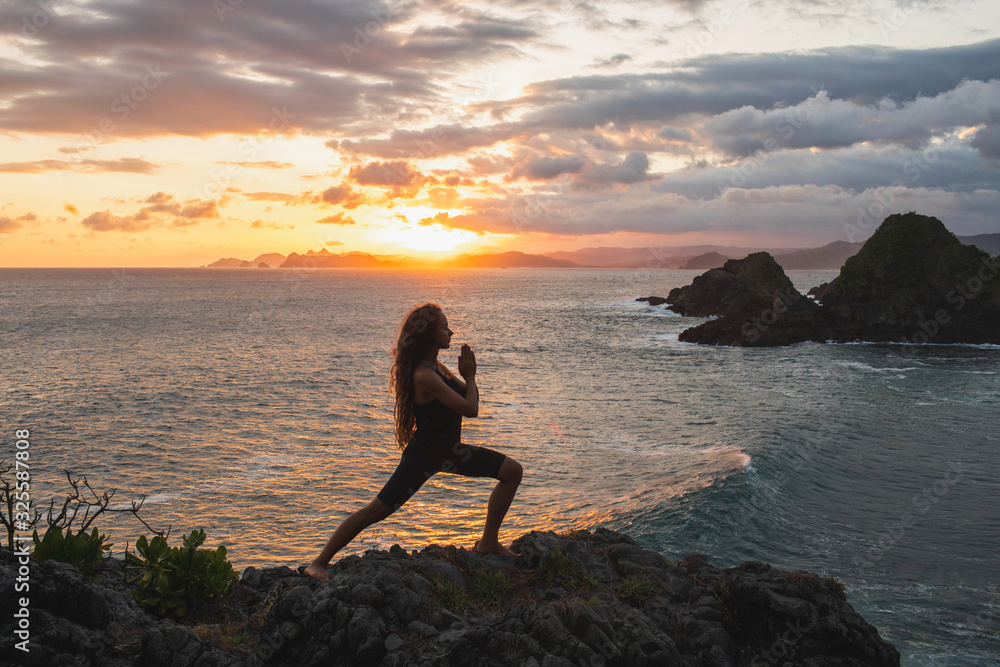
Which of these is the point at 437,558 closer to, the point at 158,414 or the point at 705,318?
the point at 158,414

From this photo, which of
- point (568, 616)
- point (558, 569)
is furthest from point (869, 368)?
point (568, 616)

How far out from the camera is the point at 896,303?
190ft

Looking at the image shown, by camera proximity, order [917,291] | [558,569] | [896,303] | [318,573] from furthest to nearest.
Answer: [896,303] < [917,291] < [558,569] < [318,573]

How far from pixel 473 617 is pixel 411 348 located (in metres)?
2.64

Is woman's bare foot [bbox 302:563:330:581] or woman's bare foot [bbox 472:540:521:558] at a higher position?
woman's bare foot [bbox 302:563:330:581]

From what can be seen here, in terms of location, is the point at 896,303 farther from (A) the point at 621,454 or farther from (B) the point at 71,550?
(B) the point at 71,550

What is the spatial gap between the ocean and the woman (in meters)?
8.79

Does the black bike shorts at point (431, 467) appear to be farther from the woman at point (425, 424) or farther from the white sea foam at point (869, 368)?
the white sea foam at point (869, 368)

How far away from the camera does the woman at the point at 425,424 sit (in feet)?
20.6

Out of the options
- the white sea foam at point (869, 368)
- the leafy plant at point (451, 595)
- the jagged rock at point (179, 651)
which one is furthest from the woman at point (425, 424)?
the white sea foam at point (869, 368)

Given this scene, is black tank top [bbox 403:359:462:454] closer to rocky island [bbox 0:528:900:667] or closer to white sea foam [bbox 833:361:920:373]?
rocky island [bbox 0:528:900:667]

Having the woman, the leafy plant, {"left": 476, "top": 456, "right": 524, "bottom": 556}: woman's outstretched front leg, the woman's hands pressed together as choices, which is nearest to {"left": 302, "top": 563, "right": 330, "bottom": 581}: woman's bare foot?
the woman

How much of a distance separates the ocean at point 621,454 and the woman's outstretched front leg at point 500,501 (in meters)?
7.79

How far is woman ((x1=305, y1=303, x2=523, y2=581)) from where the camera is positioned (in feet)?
20.6
